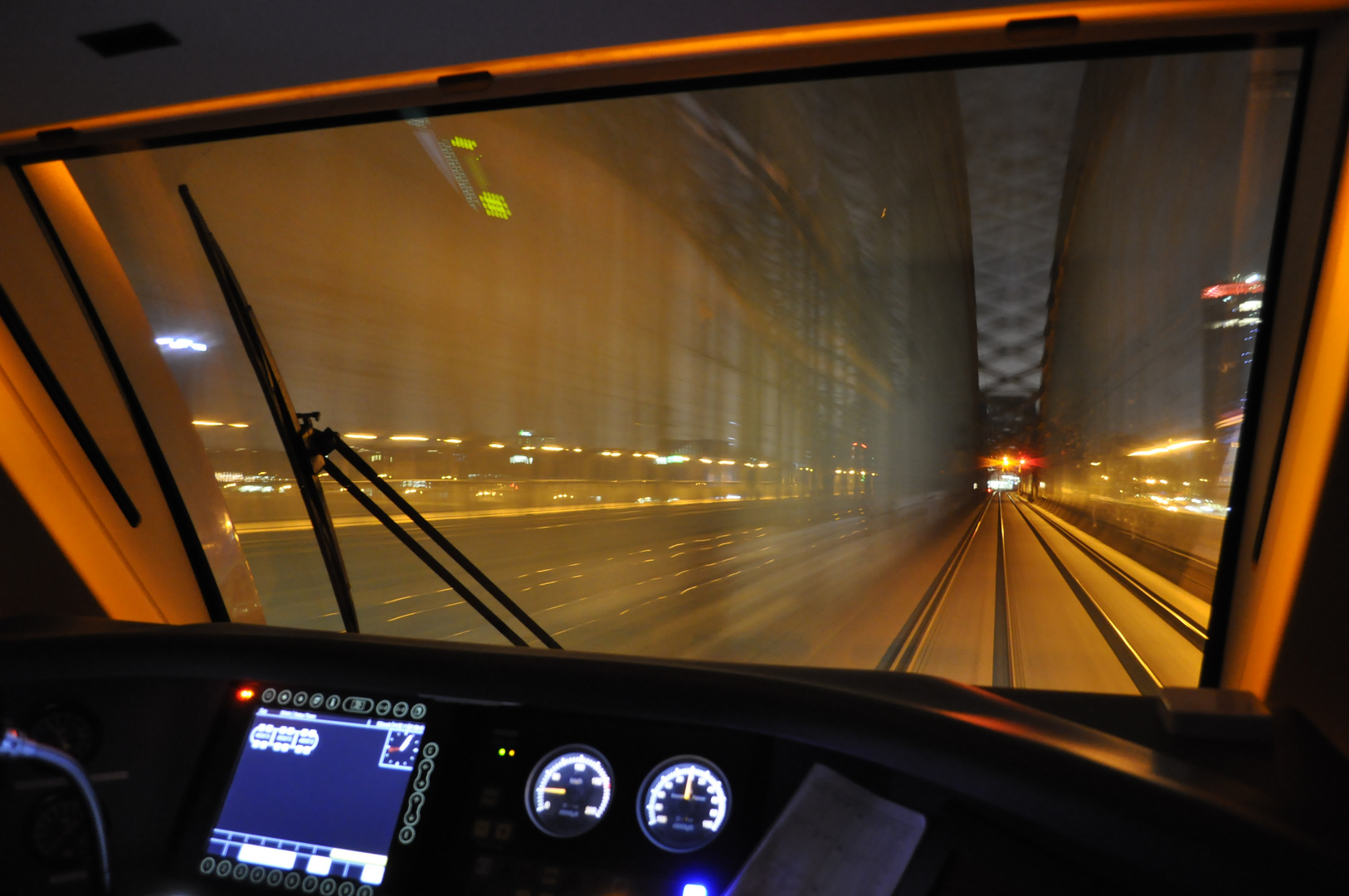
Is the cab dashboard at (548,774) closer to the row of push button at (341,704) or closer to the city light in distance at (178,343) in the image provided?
the row of push button at (341,704)

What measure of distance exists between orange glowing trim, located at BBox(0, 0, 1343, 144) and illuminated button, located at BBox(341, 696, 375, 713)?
1.64 meters

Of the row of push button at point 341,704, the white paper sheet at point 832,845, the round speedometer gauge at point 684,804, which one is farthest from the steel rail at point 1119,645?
the row of push button at point 341,704

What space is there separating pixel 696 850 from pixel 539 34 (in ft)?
6.18

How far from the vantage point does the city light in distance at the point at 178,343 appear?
112 inches

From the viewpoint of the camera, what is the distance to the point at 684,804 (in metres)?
1.49

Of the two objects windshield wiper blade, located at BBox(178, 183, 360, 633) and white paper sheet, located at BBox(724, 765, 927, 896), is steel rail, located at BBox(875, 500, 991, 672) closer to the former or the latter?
white paper sheet, located at BBox(724, 765, 927, 896)

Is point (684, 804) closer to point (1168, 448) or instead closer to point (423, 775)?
point (423, 775)

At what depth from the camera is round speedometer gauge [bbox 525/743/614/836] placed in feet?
4.95

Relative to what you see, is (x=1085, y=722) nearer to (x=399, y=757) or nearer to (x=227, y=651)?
(x=399, y=757)

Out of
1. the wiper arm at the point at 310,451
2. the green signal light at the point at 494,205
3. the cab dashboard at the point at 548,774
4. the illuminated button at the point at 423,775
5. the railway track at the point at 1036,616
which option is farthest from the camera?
the green signal light at the point at 494,205

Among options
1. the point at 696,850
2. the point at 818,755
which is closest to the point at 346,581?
the point at 696,850

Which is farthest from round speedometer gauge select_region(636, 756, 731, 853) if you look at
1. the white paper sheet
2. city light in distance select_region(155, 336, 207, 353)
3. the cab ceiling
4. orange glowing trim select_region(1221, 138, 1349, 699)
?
city light in distance select_region(155, 336, 207, 353)

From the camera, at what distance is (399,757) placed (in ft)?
5.23

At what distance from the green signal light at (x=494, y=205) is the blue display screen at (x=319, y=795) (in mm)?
2245
